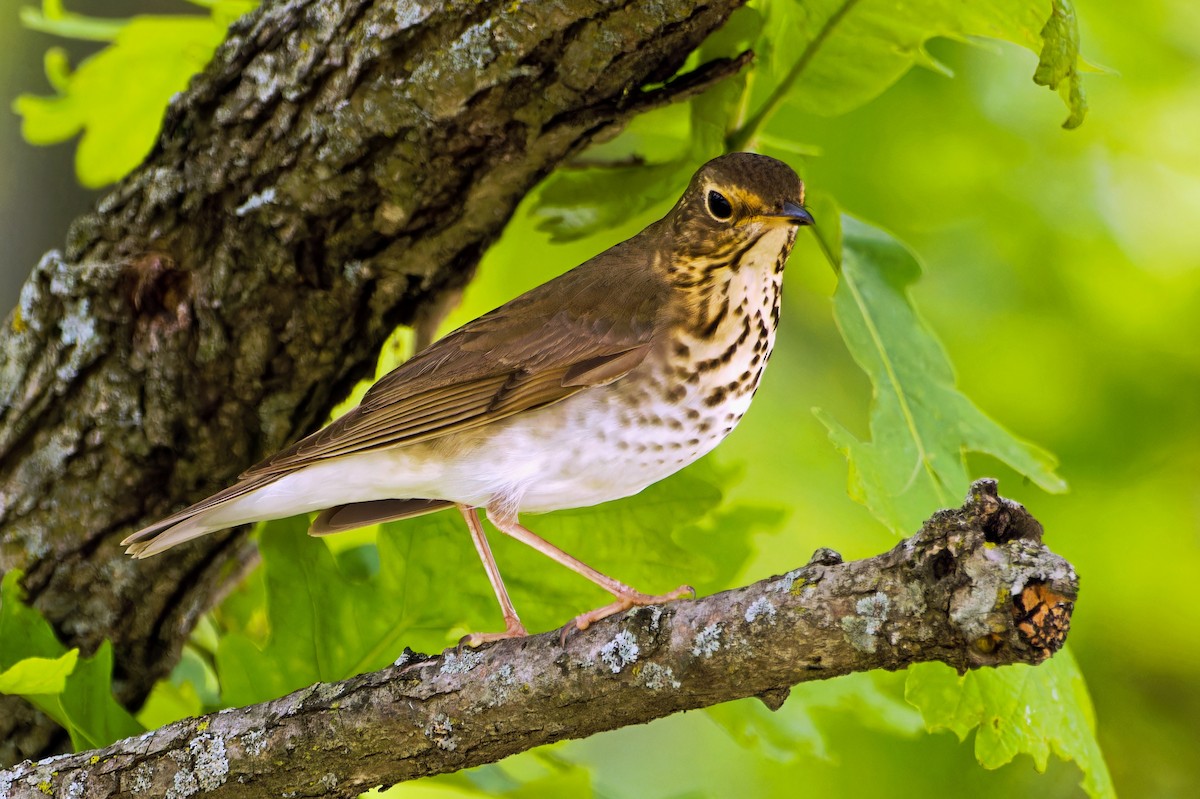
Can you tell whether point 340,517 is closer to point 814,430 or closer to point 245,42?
point 245,42

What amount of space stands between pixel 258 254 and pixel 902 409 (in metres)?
1.52

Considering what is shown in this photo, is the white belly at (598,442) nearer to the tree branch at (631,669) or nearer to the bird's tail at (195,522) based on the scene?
the bird's tail at (195,522)

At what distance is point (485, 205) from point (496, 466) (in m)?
0.61

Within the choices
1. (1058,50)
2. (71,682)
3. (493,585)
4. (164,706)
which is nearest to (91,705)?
(71,682)

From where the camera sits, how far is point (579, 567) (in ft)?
9.71

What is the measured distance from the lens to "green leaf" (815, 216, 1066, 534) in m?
2.56

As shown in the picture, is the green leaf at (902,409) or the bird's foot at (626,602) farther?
the green leaf at (902,409)

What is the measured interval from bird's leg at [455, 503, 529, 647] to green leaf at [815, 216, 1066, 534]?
2.79 feet

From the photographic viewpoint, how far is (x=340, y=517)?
10.4ft

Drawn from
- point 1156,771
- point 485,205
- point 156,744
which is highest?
point 485,205

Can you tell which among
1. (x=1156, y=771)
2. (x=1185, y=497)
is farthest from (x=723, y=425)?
(x=1156, y=771)

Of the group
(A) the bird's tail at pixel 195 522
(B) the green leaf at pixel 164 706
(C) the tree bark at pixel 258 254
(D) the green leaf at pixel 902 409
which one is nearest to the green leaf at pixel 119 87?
(C) the tree bark at pixel 258 254

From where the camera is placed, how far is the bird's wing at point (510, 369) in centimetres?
289

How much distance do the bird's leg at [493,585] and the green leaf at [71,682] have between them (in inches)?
32.6
